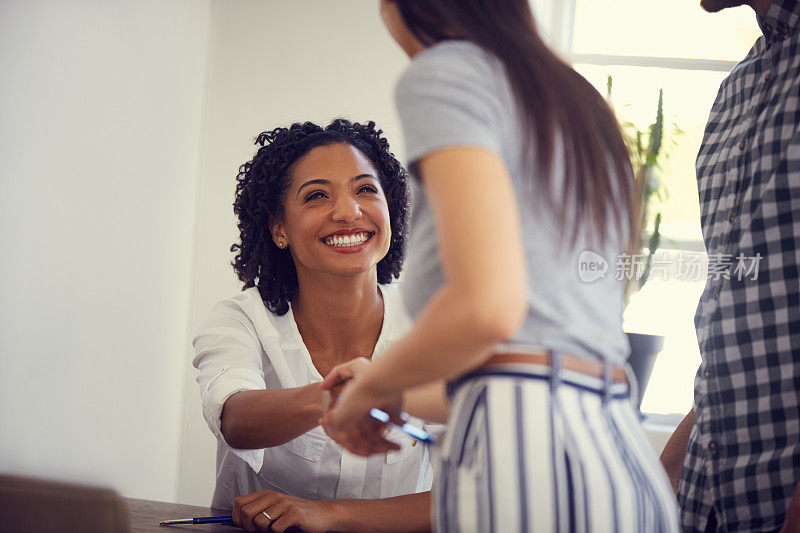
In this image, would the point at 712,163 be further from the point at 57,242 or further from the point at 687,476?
the point at 57,242

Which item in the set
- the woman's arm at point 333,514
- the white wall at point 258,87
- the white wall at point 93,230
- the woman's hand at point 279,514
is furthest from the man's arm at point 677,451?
the white wall at point 258,87

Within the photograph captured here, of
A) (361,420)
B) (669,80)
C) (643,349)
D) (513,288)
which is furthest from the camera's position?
(669,80)

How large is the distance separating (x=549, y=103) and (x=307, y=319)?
1.15 meters

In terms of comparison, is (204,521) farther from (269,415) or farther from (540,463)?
(540,463)

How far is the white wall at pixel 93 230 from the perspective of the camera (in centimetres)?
119

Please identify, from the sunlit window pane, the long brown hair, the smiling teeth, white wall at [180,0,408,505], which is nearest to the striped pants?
the long brown hair

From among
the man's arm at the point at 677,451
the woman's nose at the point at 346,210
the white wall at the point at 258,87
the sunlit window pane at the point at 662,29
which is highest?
the sunlit window pane at the point at 662,29

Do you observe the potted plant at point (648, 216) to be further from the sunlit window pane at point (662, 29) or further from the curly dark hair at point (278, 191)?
the curly dark hair at point (278, 191)

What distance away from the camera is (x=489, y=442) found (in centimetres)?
63

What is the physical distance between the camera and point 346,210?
169 centimetres

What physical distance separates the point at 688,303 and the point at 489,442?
2.78 m

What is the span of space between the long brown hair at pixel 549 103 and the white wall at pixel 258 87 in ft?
7.90

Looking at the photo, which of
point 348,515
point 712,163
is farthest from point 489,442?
point 712,163

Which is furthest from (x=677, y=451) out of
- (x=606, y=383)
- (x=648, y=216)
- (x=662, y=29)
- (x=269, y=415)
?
(x=662, y=29)
